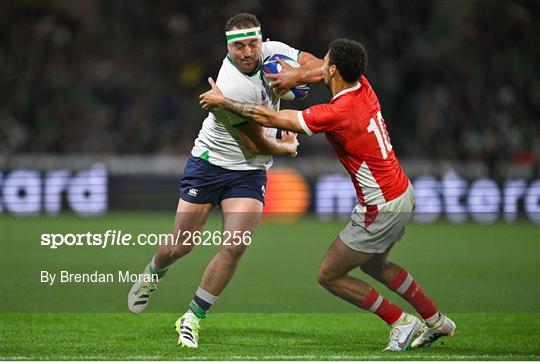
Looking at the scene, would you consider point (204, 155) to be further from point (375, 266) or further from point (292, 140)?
point (375, 266)

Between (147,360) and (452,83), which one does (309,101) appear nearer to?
(452,83)

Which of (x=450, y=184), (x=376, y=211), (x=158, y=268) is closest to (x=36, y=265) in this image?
(x=158, y=268)

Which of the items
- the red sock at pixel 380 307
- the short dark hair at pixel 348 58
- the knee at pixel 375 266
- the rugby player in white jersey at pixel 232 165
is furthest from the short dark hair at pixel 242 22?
the red sock at pixel 380 307

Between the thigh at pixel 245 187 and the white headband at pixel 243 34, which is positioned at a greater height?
the white headband at pixel 243 34

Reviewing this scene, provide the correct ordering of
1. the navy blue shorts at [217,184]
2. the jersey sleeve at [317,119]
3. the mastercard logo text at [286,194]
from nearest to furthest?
the jersey sleeve at [317,119], the navy blue shorts at [217,184], the mastercard logo text at [286,194]

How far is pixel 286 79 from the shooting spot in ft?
23.2

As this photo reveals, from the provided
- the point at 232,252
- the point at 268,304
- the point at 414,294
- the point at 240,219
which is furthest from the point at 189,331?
the point at 268,304

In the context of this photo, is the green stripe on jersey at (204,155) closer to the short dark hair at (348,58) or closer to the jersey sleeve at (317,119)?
the jersey sleeve at (317,119)

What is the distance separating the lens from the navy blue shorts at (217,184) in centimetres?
768

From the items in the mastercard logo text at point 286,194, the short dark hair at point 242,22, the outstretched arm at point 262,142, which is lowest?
the mastercard logo text at point 286,194

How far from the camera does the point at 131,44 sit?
75.7 ft

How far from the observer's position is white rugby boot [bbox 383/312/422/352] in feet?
23.3

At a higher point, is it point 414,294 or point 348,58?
point 348,58

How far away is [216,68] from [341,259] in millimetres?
15298
